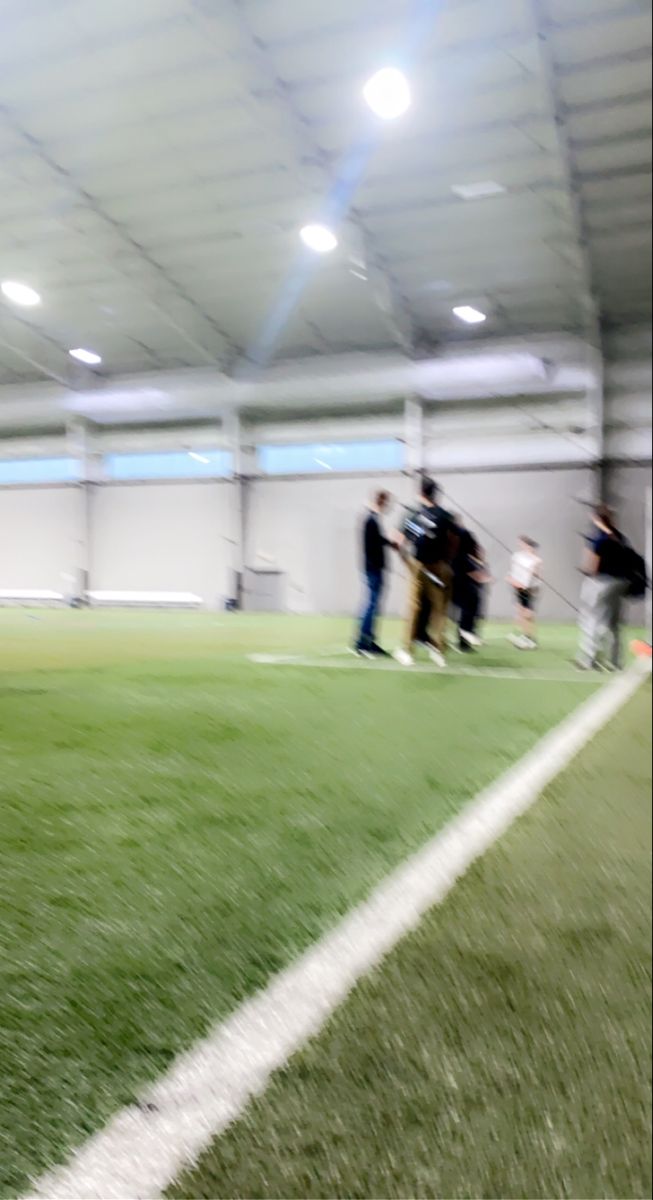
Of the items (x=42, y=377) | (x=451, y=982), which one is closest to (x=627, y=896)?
(x=451, y=982)

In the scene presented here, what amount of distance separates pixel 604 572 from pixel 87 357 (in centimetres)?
114

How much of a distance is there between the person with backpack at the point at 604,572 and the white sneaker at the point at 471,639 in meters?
0.21

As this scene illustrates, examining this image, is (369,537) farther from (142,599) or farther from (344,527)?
(142,599)

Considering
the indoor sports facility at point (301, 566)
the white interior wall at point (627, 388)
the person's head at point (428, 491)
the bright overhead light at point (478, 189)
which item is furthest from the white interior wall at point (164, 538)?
the white interior wall at point (627, 388)

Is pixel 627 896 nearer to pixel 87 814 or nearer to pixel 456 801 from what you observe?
pixel 456 801

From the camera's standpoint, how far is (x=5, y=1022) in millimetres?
587

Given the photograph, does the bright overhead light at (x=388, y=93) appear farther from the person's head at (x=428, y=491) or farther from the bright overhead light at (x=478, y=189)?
the person's head at (x=428, y=491)

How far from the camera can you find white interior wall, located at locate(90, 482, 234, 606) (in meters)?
0.64

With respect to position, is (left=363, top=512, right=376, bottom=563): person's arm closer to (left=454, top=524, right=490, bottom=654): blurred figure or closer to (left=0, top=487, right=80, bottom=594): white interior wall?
(left=454, top=524, right=490, bottom=654): blurred figure

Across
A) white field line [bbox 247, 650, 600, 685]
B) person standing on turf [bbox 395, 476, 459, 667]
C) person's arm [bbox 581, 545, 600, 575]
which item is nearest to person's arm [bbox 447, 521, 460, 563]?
person standing on turf [bbox 395, 476, 459, 667]

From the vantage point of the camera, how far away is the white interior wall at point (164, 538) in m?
0.64

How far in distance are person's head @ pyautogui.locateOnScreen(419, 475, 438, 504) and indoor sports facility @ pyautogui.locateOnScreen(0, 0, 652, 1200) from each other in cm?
1

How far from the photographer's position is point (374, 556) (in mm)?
951

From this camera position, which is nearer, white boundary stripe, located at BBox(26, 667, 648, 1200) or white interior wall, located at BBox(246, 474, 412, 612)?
white boundary stripe, located at BBox(26, 667, 648, 1200)
